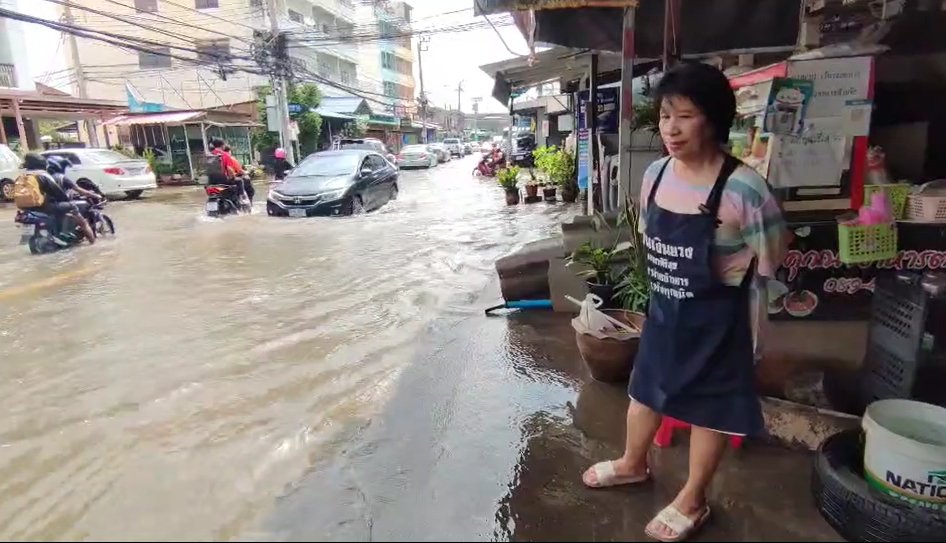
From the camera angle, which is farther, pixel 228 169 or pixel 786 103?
pixel 228 169

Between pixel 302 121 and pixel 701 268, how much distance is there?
80.0ft

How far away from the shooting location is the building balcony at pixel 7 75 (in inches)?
883

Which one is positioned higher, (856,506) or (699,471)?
(699,471)

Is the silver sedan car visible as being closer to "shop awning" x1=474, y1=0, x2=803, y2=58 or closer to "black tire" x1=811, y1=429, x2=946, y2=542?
"shop awning" x1=474, y1=0, x2=803, y2=58

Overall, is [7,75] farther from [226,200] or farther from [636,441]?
[636,441]

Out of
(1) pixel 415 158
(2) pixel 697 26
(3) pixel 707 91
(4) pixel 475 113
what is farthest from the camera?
(4) pixel 475 113

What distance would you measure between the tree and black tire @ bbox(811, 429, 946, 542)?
23128 millimetres

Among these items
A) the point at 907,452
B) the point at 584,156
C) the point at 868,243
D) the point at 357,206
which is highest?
the point at 584,156

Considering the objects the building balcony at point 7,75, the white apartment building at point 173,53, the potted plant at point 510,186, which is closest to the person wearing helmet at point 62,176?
the potted plant at point 510,186

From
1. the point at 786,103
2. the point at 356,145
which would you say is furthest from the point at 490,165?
the point at 786,103

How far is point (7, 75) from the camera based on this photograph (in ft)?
74.3

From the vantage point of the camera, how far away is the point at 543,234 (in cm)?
858

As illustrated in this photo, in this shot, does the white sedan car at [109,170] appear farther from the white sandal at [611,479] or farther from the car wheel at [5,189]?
the white sandal at [611,479]

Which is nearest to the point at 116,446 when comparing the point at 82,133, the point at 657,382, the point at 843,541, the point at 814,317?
the point at 657,382
